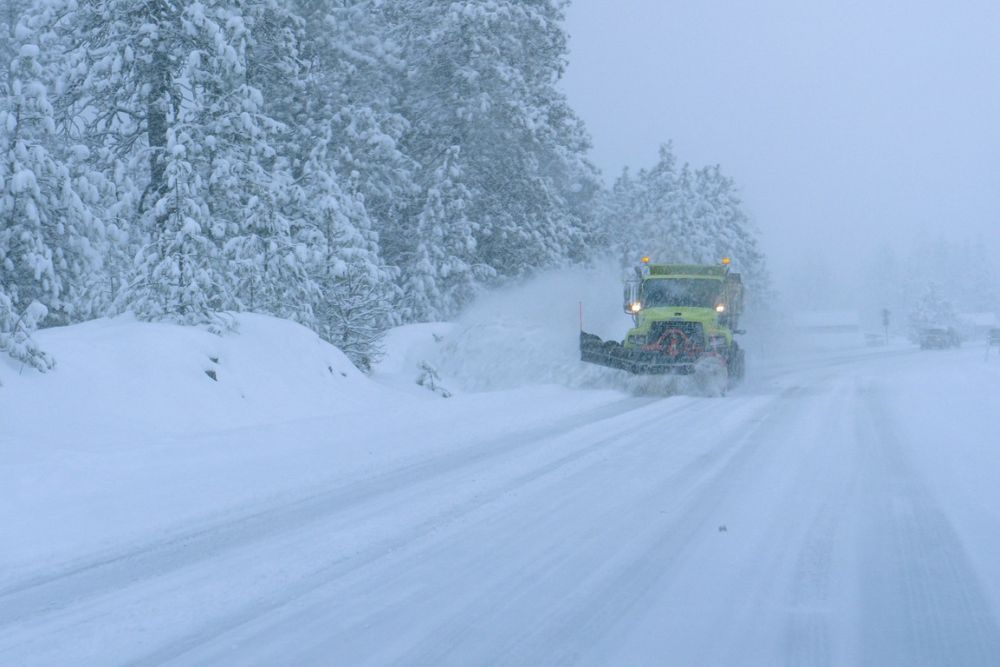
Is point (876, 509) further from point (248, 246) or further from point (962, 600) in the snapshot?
point (248, 246)

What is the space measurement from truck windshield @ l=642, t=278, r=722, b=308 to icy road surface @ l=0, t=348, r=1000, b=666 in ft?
36.5

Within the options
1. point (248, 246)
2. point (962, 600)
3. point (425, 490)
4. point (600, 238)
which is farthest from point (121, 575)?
point (600, 238)

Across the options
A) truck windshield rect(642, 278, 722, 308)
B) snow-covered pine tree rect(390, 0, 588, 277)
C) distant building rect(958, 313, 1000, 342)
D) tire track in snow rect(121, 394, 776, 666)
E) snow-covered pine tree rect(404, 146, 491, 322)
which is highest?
snow-covered pine tree rect(390, 0, 588, 277)

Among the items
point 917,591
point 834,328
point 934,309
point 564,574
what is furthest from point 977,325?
point 564,574

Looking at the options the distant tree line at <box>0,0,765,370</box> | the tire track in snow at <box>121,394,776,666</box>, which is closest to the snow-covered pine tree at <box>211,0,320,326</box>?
the distant tree line at <box>0,0,765,370</box>

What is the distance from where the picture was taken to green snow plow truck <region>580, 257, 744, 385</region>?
18.3 metres

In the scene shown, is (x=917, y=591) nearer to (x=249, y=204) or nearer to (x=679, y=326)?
(x=679, y=326)

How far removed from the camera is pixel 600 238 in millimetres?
39625

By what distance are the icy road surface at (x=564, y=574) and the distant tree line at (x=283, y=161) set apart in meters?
6.31

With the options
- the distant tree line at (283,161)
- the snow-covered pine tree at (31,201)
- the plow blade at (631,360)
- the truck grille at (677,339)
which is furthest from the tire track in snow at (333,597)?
the truck grille at (677,339)

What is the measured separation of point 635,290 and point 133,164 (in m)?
10.9

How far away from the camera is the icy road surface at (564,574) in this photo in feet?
13.6

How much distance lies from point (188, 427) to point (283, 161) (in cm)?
1260

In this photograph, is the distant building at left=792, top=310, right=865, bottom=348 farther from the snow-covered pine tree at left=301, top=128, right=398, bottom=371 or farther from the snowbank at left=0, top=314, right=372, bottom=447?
the snowbank at left=0, top=314, right=372, bottom=447
